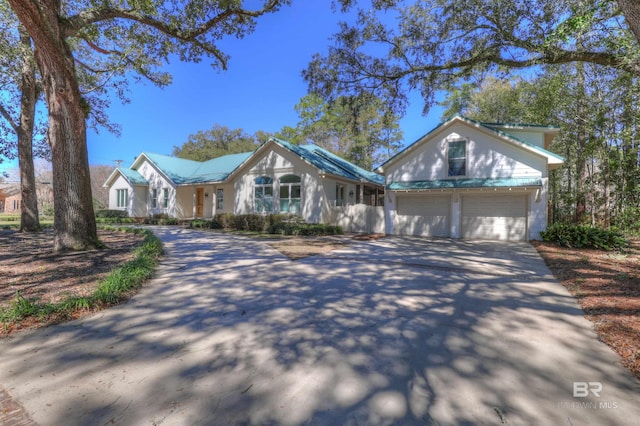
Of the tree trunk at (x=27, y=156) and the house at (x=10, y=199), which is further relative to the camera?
the house at (x=10, y=199)

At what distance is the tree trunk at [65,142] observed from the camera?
7199 mm

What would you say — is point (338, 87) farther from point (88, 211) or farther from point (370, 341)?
point (370, 341)

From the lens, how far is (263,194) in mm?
19188

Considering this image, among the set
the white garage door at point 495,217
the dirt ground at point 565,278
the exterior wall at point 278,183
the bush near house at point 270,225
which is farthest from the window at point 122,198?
the white garage door at point 495,217

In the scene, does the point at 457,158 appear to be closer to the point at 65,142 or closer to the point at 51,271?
the point at 65,142

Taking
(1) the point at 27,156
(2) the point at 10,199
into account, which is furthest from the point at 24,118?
(2) the point at 10,199

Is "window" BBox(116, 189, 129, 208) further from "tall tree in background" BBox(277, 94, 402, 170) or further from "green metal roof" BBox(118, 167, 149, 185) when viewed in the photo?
"tall tree in background" BBox(277, 94, 402, 170)

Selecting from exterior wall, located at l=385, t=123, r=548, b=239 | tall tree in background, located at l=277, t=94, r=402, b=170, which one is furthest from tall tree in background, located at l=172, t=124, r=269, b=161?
exterior wall, located at l=385, t=123, r=548, b=239

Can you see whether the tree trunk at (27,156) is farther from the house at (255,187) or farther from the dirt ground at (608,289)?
the dirt ground at (608,289)

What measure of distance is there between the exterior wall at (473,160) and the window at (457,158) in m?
0.20

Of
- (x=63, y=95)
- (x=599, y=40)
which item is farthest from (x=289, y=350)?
(x=599, y=40)

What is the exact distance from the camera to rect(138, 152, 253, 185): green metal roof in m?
22.5

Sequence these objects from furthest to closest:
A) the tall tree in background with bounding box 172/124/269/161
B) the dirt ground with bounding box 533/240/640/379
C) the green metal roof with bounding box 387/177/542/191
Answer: the tall tree in background with bounding box 172/124/269/161 < the green metal roof with bounding box 387/177/542/191 < the dirt ground with bounding box 533/240/640/379

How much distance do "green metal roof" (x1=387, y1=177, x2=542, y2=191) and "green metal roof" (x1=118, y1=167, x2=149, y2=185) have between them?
20.9 meters
